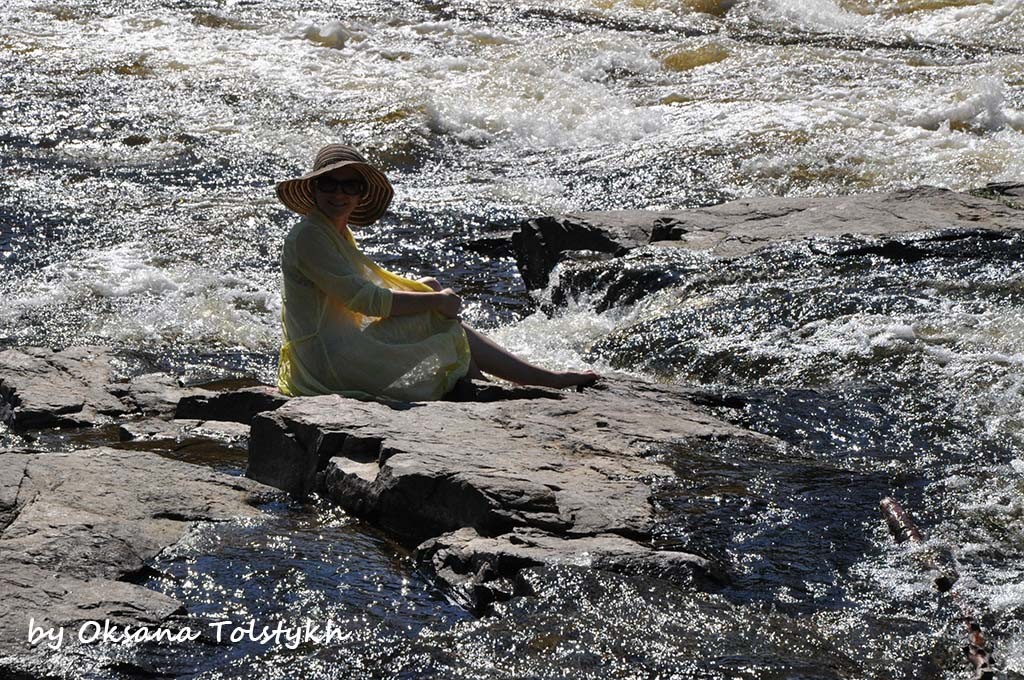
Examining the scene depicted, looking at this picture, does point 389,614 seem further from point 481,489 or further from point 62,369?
point 62,369

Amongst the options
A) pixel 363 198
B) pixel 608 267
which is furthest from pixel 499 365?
pixel 608 267

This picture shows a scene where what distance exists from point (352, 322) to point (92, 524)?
1979 mm

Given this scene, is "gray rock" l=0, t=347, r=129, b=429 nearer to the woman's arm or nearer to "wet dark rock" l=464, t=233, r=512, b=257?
the woman's arm

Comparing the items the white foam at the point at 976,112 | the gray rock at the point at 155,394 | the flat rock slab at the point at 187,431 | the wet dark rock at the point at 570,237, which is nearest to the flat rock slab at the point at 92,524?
the flat rock slab at the point at 187,431

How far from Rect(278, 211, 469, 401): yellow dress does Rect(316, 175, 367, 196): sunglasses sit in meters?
0.14

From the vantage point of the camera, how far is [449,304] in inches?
250

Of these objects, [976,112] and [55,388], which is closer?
[55,388]

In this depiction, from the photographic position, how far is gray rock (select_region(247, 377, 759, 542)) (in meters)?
4.75

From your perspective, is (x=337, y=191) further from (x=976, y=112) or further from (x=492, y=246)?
(x=976, y=112)

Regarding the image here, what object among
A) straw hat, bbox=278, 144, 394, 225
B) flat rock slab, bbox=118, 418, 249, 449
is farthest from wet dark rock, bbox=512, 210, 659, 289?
flat rock slab, bbox=118, 418, 249, 449

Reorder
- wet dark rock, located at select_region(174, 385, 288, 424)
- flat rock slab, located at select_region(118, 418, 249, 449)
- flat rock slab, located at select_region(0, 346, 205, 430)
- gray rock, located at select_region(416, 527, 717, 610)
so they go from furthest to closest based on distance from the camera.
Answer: flat rock slab, located at select_region(0, 346, 205, 430) → wet dark rock, located at select_region(174, 385, 288, 424) → flat rock slab, located at select_region(118, 418, 249, 449) → gray rock, located at select_region(416, 527, 717, 610)

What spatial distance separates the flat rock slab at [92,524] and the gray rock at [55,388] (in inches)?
48.0

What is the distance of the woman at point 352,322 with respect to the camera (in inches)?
244

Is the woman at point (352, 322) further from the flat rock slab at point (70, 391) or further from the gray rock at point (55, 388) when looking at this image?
the gray rock at point (55, 388)
